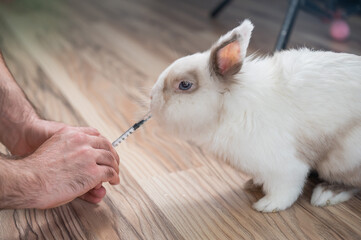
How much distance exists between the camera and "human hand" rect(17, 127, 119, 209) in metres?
0.94

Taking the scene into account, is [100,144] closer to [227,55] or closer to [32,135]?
[32,135]

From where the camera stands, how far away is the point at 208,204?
1.14 m

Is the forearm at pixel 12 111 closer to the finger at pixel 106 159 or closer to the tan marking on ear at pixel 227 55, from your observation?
the finger at pixel 106 159

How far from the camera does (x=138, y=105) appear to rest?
66.9 inches

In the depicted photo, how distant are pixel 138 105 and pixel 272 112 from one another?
77 centimetres

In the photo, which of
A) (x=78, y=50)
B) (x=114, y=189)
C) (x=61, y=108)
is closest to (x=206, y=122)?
(x=114, y=189)

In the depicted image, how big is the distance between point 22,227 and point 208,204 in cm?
46

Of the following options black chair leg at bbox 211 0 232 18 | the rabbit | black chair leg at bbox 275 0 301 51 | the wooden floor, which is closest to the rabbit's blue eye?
the rabbit

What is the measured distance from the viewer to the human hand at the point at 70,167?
0.94m

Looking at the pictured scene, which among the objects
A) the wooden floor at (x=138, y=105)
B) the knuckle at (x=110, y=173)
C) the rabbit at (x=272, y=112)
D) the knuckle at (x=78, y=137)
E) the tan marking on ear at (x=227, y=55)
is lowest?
the wooden floor at (x=138, y=105)

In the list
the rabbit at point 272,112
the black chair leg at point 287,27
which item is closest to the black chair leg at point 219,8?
the black chair leg at point 287,27

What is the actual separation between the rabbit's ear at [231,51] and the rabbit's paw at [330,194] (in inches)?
15.8

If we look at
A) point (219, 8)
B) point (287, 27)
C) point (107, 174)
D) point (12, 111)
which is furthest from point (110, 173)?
point (219, 8)

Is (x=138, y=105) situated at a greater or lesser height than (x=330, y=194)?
lesser
